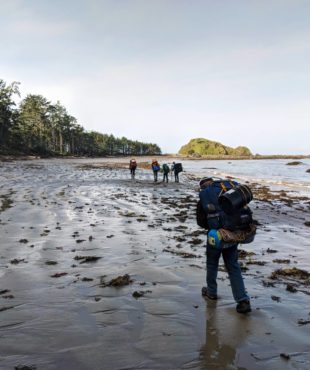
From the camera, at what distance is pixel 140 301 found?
5.49m

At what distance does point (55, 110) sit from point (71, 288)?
11040 centimetres

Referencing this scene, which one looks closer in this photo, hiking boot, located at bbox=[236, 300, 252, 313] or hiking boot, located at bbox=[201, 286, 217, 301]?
hiking boot, located at bbox=[236, 300, 252, 313]

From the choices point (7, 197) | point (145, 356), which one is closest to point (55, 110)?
point (7, 197)

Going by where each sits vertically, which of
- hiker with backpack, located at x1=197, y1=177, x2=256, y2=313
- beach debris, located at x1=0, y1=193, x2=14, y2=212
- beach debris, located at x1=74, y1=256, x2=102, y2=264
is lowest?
beach debris, located at x1=74, y1=256, x2=102, y2=264

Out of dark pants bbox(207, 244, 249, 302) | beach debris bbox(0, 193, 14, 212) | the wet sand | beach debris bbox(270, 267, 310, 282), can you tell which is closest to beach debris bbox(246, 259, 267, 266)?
the wet sand

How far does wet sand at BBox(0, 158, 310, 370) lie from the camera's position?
13.0 ft

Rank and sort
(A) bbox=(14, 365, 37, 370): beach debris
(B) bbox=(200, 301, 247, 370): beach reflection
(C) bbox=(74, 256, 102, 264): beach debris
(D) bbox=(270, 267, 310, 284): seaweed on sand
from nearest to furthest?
(A) bbox=(14, 365, 37, 370): beach debris
(B) bbox=(200, 301, 247, 370): beach reflection
(D) bbox=(270, 267, 310, 284): seaweed on sand
(C) bbox=(74, 256, 102, 264): beach debris

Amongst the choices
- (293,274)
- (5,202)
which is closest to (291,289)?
(293,274)

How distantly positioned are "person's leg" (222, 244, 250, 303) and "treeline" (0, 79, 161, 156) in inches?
2994

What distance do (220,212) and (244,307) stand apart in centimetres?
145

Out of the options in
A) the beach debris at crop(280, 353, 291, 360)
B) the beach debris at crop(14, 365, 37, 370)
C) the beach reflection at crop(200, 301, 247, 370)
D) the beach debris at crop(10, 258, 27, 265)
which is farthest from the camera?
the beach debris at crop(10, 258, 27, 265)

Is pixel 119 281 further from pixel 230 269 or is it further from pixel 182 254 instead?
pixel 182 254

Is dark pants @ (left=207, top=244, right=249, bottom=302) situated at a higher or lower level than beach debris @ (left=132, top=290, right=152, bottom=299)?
higher

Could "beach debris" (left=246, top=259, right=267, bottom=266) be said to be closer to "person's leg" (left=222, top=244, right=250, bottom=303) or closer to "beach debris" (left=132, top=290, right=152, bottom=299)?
"person's leg" (left=222, top=244, right=250, bottom=303)
